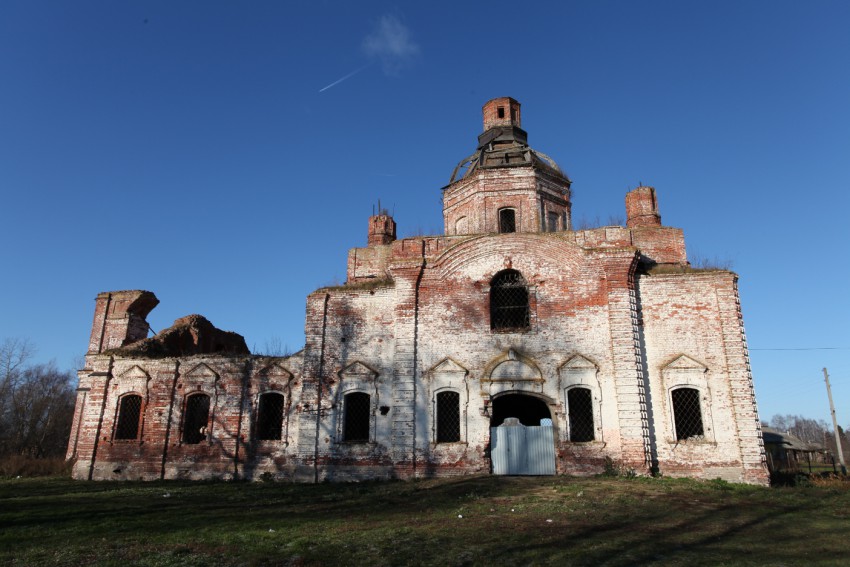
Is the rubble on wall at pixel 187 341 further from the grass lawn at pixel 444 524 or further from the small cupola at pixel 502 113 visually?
the small cupola at pixel 502 113

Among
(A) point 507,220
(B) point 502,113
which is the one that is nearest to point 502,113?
(B) point 502,113

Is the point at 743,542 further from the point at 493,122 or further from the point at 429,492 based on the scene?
the point at 493,122

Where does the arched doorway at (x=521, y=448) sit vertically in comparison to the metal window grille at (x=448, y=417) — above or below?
below

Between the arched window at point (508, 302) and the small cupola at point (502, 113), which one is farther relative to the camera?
the small cupola at point (502, 113)

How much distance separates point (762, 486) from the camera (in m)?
14.0

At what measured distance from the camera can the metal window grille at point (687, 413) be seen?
1501cm

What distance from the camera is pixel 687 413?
15172mm

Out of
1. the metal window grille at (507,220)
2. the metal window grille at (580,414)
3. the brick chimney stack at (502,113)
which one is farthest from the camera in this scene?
the brick chimney stack at (502,113)

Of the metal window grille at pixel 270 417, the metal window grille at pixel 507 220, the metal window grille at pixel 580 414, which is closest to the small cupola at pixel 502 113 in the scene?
the metal window grille at pixel 507 220

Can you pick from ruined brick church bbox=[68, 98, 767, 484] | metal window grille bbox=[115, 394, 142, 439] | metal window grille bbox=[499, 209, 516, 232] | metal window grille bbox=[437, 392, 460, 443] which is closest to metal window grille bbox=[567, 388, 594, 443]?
ruined brick church bbox=[68, 98, 767, 484]

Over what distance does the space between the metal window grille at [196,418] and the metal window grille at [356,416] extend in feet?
15.3

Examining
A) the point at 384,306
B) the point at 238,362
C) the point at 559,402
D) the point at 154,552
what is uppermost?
the point at 384,306

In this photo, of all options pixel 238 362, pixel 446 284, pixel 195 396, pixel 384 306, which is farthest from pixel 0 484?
pixel 446 284

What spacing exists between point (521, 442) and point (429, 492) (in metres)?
3.43
